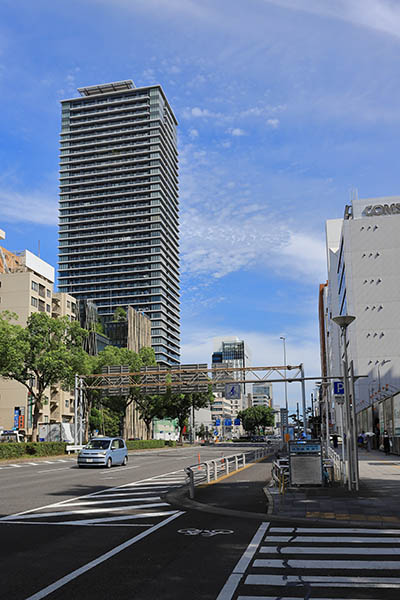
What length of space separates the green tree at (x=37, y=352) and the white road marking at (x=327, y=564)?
38871 mm

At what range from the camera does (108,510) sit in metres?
14.3

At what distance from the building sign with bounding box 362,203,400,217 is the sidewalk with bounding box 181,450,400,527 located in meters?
67.3

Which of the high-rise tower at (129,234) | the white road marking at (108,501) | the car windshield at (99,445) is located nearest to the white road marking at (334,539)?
the white road marking at (108,501)

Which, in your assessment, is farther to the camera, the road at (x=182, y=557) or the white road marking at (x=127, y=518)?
the white road marking at (x=127, y=518)

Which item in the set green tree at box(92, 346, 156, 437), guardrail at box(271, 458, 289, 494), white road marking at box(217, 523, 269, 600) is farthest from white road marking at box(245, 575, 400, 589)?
green tree at box(92, 346, 156, 437)

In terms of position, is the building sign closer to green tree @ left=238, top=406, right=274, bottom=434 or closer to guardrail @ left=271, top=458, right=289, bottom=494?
guardrail @ left=271, top=458, right=289, bottom=494

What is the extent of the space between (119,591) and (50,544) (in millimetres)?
3447

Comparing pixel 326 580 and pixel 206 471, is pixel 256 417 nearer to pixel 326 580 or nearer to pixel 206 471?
pixel 206 471

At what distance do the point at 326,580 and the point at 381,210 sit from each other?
81422mm

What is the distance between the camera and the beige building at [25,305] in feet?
274

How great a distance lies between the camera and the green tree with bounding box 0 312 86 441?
147 feet

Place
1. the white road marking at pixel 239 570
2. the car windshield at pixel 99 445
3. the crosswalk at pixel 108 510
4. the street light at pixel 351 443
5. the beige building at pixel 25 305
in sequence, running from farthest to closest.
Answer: the beige building at pixel 25 305 < the car windshield at pixel 99 445 < the street light at pixel 351 443 < the crosswalk at pixel 108 510 < the white road marking at pixel 239 570

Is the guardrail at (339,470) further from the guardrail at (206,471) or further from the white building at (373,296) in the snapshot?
the white building at (373,296)

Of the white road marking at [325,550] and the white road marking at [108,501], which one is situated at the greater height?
the white road marking at [325,550]
